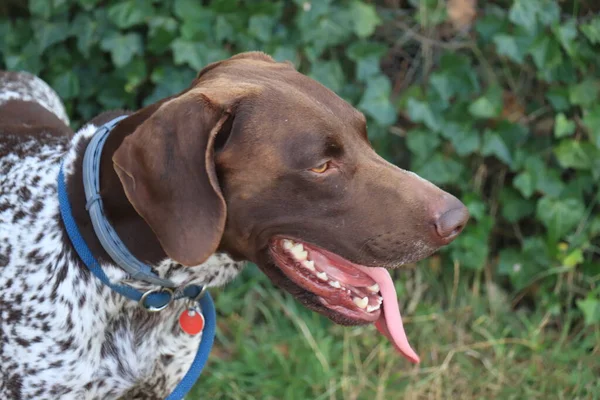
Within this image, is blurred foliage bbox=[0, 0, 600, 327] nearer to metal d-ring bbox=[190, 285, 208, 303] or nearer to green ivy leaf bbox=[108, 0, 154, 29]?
green ivy leaf bbox=[108, 0, 154, 29]

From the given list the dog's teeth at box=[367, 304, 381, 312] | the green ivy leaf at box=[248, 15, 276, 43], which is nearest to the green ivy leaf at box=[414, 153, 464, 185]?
the green ivy leaf at box=[248, 15, 276, 43]

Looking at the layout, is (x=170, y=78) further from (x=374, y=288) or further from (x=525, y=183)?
(x=374, y=288)

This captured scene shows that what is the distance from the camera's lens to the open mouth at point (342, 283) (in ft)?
8.80

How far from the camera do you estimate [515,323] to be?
4457mm

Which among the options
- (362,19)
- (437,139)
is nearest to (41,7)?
(362,19)

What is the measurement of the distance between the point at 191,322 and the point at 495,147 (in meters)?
2.05

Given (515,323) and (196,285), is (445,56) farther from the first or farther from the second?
(196,285)

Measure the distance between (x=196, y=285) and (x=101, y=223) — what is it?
40 cm

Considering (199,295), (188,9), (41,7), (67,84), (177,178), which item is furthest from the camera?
(67,84)

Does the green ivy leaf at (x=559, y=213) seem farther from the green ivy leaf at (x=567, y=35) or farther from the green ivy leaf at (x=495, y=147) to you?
the green ivy leaf at (x=567, y=35)

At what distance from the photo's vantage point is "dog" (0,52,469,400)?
246cm

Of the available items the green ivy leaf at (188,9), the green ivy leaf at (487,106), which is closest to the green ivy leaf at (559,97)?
the green ivy leaf at (487,106)

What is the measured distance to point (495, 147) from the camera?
4.38 m

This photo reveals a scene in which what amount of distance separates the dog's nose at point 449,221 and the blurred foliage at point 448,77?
5.98 ft
